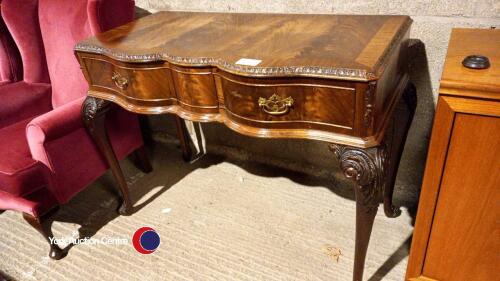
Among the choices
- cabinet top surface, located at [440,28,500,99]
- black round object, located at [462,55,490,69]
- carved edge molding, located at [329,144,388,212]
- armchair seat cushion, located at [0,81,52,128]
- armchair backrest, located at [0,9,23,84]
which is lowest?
armchair seat cushion, located at [0,81,52,128]

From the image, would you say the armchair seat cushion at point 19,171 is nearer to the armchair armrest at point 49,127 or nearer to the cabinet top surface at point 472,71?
the armchair armrest at point 49,127

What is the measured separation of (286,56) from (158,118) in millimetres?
1391

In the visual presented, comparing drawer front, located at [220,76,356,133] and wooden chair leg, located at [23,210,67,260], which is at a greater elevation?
drawer front, located at [220,76,356,133]

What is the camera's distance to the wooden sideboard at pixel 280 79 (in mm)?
911

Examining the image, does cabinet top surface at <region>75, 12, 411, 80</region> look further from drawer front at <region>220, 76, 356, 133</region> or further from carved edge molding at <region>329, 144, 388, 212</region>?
carved edge molding at <region>329, 144, 388, 212</region>

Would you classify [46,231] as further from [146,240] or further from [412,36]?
[412,36]

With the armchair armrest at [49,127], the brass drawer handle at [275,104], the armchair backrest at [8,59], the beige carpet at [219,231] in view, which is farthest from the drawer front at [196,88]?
the armchair backrest at [8,59]

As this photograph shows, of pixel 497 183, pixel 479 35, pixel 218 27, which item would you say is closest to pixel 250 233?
pixel 218 27

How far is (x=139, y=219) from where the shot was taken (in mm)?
1695

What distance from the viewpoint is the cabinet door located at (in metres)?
0.84

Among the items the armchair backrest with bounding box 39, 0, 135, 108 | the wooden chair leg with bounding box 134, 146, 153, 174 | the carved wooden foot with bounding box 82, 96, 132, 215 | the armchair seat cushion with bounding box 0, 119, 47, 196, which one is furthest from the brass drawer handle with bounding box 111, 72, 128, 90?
the wooden chair leg with bounding box 134, 146, 153, 174

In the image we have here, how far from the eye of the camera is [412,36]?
4.27ft

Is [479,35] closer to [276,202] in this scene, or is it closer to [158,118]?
[276,202]

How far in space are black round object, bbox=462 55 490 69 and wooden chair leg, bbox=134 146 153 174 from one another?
154cm
